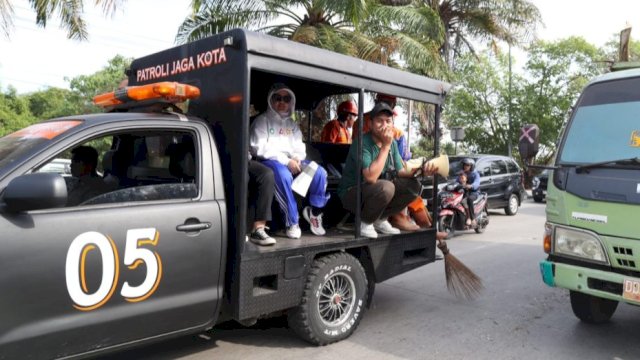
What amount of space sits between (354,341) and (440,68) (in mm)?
11001

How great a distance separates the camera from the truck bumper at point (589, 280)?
3.66 meters

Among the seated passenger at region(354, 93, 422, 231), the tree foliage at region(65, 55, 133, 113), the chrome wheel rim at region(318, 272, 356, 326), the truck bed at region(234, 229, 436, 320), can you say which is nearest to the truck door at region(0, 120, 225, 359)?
the truck bed at region(234, 229, 436, 320)

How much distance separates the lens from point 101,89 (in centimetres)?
3369

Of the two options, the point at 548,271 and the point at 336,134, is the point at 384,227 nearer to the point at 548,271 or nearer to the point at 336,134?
the point at 548,271

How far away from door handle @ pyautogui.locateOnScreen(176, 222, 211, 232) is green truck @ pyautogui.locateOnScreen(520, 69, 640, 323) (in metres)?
2.77

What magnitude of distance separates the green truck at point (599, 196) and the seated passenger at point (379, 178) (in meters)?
1.16

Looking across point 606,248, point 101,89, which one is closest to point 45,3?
point 606,248

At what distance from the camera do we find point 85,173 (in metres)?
3.79

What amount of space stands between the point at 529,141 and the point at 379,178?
1.41 meters

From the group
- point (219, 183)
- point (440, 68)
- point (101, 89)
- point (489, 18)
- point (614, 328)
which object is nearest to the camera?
point (219, 183)

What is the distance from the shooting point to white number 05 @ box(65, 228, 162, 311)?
2.70 meters

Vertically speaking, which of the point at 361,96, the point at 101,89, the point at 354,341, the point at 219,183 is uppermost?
the point at 101,89

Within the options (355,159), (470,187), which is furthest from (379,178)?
(470,187)

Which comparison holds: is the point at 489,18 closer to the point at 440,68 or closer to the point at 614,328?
the point at 440,68
